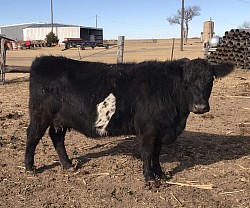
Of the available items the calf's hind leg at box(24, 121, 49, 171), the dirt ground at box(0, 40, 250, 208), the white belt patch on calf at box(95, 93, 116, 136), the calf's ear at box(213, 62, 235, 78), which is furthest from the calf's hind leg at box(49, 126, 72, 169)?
the calf's ear at box(213, 62, 235, 78)

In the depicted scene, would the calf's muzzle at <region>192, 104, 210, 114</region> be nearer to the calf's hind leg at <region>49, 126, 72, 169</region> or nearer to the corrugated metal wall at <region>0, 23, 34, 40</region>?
the calf's hind leg at <region>49, 126, 72, 169</region>

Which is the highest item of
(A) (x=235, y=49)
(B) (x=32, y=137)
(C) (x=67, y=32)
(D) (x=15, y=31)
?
(D) (x=15, y=31)

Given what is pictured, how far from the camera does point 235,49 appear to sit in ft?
60.4

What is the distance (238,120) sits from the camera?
27.0 ft

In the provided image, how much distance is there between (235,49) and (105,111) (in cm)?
1506

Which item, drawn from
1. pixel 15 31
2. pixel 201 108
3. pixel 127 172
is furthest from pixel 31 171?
pixel 15 31

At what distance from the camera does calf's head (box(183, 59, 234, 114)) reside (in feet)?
14.6

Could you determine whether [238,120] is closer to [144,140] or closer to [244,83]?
[144,140]

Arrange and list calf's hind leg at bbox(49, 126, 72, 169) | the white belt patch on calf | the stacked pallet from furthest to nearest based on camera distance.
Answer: the stacked pallet → calf's hind leg at bbox(49, 126, 72, 169) → the white belt patch on calf

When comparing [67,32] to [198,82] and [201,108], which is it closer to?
[198,82]

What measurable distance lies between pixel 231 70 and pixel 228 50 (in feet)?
48.3

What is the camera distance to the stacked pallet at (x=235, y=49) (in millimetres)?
17755

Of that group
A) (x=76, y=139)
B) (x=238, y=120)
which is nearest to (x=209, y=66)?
(x=76, y=139)

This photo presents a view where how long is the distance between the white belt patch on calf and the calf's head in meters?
0.97
